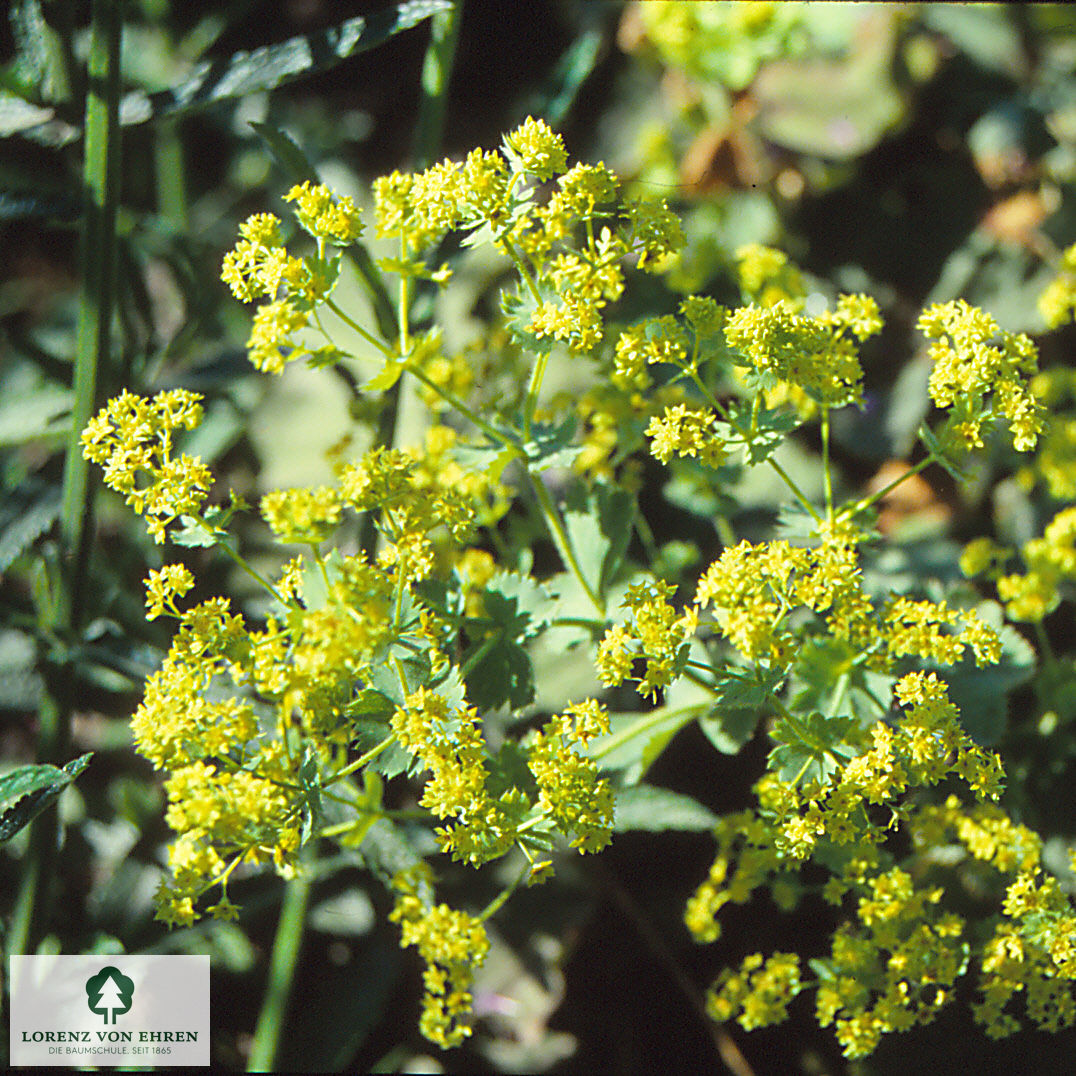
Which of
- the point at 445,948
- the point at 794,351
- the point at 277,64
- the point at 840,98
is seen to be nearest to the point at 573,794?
the point at 445,948

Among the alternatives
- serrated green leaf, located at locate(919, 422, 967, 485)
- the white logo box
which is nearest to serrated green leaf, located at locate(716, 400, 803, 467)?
serrated green leaf, located at locate(919, 422, 967, 485)

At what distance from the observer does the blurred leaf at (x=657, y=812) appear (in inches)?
42.2

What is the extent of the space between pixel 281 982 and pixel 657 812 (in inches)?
20.7

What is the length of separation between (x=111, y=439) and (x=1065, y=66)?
6.12 ft

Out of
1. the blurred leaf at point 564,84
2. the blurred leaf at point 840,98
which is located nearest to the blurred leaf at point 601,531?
the blurred leaf at point 564,84

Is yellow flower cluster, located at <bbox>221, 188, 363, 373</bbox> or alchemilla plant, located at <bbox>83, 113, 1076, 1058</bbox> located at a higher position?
yellow flower cluster, located at <bbox>221, 188, 363, 373</bbox>

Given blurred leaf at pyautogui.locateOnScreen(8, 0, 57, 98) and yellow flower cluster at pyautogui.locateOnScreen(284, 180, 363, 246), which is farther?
blurred leaf at pyautogui.locateOnScreen(8, 0, 57, 98)

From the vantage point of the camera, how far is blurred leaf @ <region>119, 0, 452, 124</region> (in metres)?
0.98

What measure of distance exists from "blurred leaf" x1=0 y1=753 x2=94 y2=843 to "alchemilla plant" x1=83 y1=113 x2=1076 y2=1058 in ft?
0.36

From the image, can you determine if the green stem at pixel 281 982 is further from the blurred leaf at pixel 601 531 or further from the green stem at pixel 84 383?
the blurred leaf at pixel 601 531

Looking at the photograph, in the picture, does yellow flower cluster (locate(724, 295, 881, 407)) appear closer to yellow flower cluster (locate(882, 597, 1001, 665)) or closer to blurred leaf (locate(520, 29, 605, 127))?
yellow flower cluster (locate(882, 597, 1001, 665))

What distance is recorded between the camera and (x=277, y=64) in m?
1.03

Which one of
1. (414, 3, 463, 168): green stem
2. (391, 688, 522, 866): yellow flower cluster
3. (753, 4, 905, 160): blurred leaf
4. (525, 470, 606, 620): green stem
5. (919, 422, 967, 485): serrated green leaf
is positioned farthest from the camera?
(753, 4, 905, 160): blurred leaf

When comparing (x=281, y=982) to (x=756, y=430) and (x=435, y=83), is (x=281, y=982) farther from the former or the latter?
(x=435, y=83)
